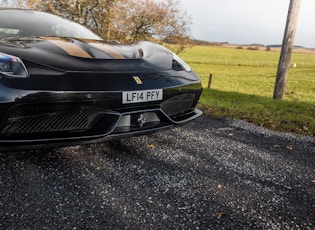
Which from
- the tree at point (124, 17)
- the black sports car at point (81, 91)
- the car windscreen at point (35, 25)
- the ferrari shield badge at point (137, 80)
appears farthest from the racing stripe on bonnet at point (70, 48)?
the tree at point (124, 17)

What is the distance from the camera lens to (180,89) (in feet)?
9.41

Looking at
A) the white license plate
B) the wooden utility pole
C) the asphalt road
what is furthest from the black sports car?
the wooden utility pole

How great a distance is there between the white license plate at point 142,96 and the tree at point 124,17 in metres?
12.3

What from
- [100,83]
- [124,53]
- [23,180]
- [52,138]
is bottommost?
[23,180]

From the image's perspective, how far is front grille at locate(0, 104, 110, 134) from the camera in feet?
6.82

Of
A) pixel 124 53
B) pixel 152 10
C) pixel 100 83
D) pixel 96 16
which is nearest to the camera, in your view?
pixel 100 83

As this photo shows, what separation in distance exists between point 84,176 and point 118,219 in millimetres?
A: 647

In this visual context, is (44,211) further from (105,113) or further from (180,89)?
(180,89)

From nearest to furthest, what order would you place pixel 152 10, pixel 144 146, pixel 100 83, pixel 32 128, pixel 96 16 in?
pixel 32 128, pixel 100 83, pixel 144 146, pixel 96 16, pixel 152 10

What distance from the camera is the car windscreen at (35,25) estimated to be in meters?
3.07

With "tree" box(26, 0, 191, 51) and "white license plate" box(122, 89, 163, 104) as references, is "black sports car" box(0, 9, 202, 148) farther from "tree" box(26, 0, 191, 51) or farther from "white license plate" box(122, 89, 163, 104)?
"tree" box(26, 0, 191, 51)

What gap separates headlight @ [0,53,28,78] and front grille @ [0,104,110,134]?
230 millimetres

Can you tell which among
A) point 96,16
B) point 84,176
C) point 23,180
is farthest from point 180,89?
point 96,16

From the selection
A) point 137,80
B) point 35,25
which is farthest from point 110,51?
point 35,25
